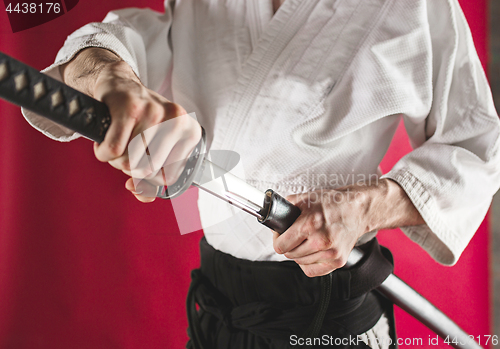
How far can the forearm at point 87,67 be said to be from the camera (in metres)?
0.35

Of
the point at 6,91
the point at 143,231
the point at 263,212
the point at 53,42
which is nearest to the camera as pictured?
the point at 6,91

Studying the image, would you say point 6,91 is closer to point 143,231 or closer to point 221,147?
point 221,147

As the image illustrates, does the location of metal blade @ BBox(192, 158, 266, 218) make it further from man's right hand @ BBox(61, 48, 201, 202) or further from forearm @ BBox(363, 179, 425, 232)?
forearm @ BBox(363, 179, 425, 232)

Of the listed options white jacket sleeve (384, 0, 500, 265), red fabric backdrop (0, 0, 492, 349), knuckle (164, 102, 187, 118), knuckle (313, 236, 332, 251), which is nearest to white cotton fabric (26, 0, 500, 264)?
white jacket sleeve (384, 0, 500, 265)

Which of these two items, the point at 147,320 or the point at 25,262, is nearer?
the point at 25,262

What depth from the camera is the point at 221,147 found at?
0.53 meters

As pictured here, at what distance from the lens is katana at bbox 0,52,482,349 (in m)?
0.21

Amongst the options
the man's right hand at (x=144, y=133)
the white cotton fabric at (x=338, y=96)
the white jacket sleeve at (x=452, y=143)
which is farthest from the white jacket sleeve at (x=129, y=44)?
the white jacket sleeve at (x=452, y=143)

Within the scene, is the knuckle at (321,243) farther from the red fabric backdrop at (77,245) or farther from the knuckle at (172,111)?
the red fabric backdrop at (77,245)

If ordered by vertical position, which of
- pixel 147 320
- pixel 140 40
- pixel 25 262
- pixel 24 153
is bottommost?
pixel 147 320

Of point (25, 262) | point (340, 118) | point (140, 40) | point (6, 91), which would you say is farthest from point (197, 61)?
point (25, 262)

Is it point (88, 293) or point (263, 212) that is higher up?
point (263, 212)

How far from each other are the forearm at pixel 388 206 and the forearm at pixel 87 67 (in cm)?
34

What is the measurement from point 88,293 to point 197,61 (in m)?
0.60
